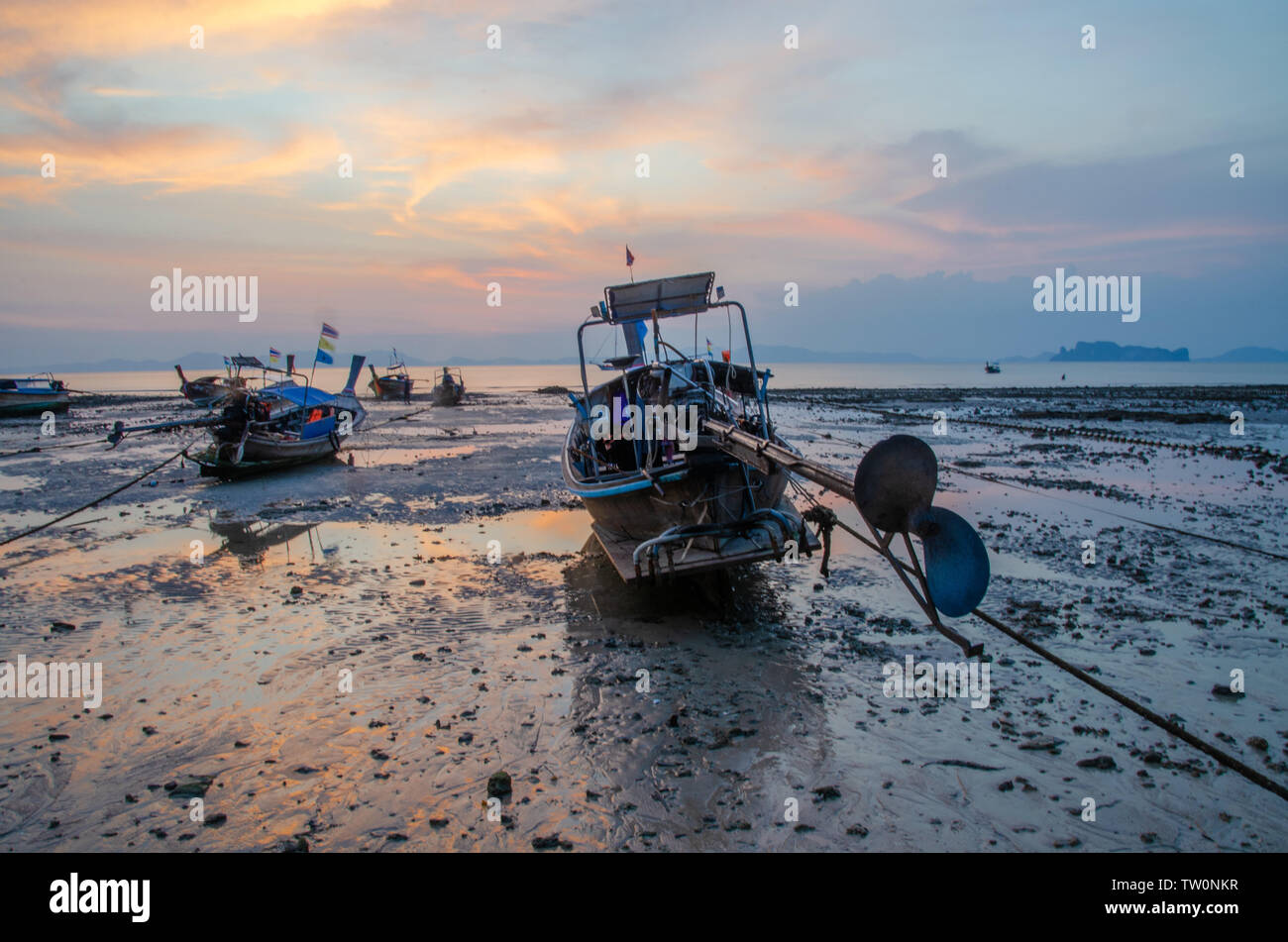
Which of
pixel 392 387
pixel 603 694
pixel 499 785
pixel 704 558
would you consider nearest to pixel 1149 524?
pixel 704 558

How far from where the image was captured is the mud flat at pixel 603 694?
504 centimetres

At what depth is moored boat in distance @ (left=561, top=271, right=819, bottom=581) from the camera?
8.80 meters

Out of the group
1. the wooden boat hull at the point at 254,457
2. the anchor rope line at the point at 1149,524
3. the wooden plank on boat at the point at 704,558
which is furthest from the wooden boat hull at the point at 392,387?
the wooden plank on boat at the point at 704,558

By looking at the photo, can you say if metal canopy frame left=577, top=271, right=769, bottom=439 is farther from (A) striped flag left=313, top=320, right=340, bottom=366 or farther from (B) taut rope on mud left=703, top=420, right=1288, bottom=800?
(A) striped flag left=313, top=320, right=340, bottom=366

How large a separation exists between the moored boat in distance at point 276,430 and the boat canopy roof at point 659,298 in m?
15.9

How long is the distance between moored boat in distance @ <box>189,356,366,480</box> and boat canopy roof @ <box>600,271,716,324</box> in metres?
15.9

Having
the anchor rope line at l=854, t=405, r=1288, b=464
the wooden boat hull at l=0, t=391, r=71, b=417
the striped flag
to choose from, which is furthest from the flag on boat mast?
the wooden boat hull at l=0, t=391, r=71, b=417

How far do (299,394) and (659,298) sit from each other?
63.9ft

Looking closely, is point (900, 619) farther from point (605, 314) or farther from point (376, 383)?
point (376, 383)

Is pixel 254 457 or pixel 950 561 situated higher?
pixel 254 457

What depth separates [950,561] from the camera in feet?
A: 12.0

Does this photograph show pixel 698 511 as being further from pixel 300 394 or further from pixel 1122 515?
pixel 300 394
